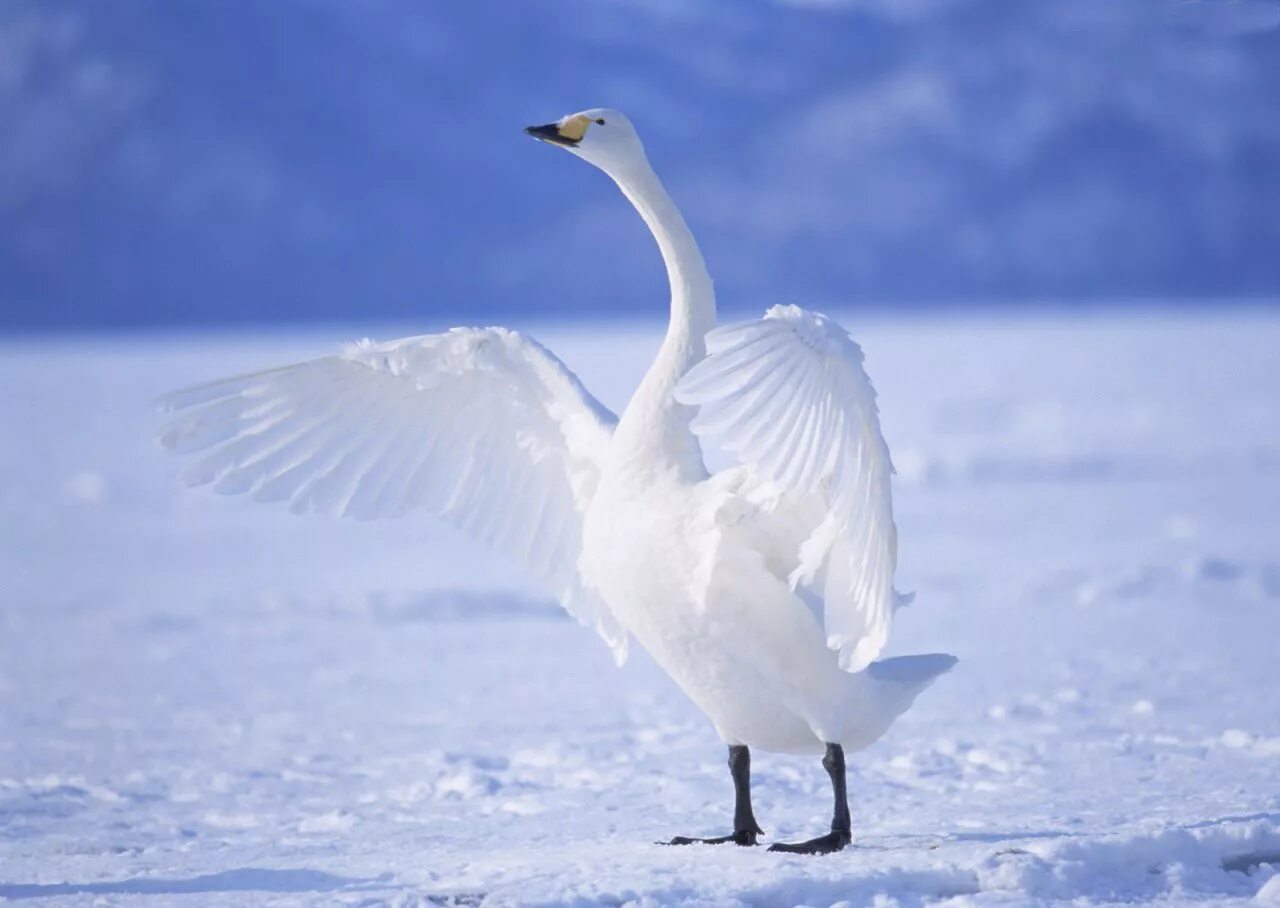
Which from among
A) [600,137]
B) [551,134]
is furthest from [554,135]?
[600,137]

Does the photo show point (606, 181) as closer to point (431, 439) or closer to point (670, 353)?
point (431, 439)

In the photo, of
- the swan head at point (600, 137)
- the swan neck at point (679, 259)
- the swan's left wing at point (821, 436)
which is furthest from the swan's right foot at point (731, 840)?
the swan head at point (600, 137)

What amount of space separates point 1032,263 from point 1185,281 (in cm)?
837

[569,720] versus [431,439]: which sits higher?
[431,439]

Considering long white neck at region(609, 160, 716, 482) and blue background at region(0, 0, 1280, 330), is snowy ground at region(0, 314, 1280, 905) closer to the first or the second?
long white neck at region(609, 160, 716, 482)

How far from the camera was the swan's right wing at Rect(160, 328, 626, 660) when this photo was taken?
17.4 ft

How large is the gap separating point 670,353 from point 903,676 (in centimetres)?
105

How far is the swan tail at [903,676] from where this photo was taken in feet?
15.8

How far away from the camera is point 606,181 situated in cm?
11394

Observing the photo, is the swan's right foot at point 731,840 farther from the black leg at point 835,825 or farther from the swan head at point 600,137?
the swan head at point 600,137

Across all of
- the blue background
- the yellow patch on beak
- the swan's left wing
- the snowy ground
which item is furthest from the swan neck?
the blue background

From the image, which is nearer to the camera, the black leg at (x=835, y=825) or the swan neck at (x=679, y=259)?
the black leg at (x=835, y=825)

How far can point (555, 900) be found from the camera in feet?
13.3

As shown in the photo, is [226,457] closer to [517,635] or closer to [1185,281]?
[517,635]
